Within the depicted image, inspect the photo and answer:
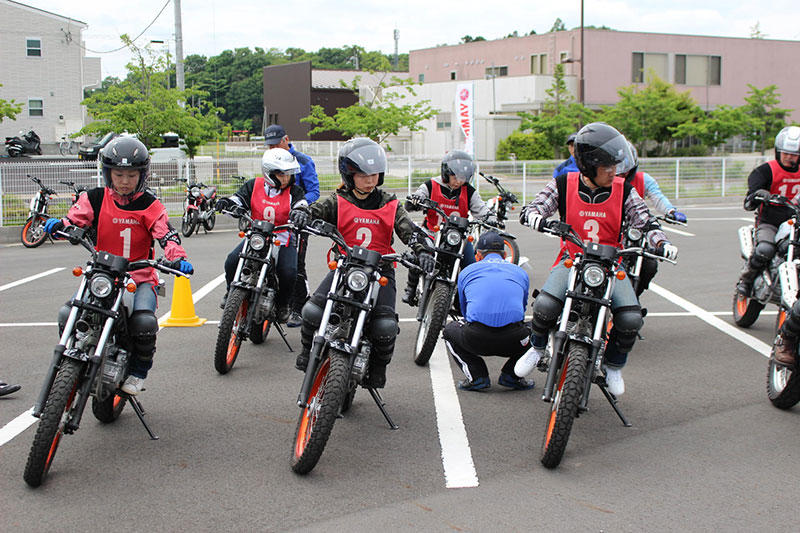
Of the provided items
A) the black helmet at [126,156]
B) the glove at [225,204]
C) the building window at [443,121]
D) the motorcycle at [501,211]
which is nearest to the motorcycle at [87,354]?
the black helmet at [126,156]

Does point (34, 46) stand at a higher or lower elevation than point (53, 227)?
higher

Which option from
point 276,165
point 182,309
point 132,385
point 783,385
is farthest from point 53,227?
point 783,385

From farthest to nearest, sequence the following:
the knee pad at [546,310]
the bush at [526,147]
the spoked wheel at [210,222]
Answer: the bush at [526,147] < the spoked wheel at [210,222] < the knee pad at [546,310]

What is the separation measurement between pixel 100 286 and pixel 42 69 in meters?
48.9

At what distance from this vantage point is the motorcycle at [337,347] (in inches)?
194

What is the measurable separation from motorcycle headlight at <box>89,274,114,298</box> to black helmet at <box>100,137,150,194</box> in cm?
84

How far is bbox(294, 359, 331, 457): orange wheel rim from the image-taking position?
16.8 ft

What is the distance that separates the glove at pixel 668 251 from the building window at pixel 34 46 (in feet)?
164

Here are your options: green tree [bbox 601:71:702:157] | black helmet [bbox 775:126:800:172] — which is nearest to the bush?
green tree [bbox 601:71:702:157]

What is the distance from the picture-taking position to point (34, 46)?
4881 cm

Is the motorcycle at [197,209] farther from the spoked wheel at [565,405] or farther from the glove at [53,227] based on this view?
the spoked wheel at [565,405]

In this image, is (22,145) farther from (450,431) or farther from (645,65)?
(645,65)

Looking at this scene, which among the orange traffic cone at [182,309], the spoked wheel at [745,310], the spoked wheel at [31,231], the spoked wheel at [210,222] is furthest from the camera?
the spoked wheel at [210,222]

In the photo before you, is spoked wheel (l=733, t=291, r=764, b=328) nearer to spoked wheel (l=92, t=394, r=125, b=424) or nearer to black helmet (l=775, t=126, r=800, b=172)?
black helmet (l=775, t=126, r=800, b=172)
